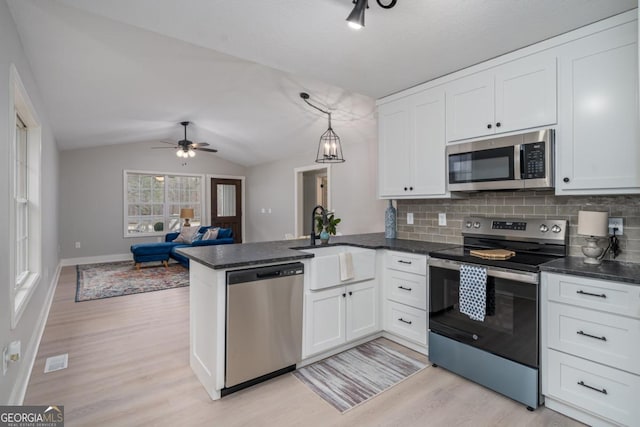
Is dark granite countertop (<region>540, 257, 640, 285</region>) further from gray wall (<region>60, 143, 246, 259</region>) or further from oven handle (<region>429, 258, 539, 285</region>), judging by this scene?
gray wall (<region>60, 143, 246, 259</region>)

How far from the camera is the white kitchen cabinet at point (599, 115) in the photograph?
187cm

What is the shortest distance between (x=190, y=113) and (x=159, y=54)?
2306 millimetres

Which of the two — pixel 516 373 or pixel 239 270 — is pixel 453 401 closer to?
pixel 516 373

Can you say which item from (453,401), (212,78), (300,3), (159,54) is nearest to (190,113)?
(212,78)

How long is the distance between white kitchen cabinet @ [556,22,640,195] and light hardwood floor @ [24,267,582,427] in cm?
146

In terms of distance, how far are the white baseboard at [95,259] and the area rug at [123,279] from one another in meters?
0.34

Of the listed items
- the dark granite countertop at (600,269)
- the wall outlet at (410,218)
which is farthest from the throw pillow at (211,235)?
the dark granite countertop at (600,269)

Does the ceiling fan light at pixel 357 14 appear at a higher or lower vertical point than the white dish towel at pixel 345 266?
higher

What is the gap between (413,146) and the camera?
3.02m

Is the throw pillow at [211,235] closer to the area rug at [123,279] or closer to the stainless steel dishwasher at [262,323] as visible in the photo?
the area rug at [123,279]

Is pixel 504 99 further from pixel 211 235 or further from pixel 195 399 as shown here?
pixel 211 235

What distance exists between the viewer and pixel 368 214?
5.29 meters

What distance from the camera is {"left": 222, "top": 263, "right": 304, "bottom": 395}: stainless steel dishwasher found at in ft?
6.82

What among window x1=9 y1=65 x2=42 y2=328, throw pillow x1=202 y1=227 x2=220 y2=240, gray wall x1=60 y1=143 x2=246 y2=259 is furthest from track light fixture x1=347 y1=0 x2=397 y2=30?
gray wall x1=60 y1=143 x2=246 y2=259
